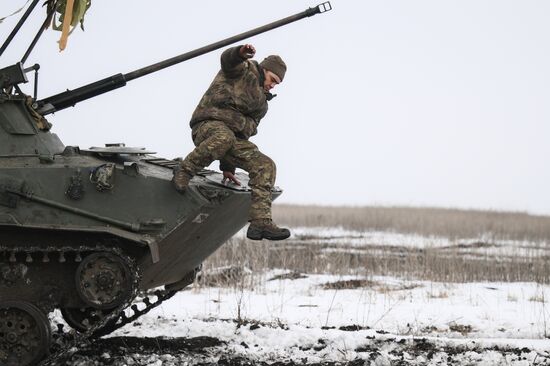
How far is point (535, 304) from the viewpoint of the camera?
11789 mm

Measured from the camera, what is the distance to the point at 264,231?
7887 millimetres

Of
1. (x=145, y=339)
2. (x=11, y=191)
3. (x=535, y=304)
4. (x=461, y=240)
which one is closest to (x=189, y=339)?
(x=145, y=339)

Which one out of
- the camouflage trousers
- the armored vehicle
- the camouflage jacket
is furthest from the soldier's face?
the armored vehicle

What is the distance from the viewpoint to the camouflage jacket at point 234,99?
820cm

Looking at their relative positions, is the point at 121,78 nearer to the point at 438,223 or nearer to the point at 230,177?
the point at 230,177

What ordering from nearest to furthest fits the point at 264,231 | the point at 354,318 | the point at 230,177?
the point at 264,231
the point at 230,177
the point at 354,318

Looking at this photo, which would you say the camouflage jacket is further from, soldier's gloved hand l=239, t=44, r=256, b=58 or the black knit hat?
soldier's gloved hand l=239, t=44, r=256, b=58

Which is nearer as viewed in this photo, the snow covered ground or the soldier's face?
the snow covered ground

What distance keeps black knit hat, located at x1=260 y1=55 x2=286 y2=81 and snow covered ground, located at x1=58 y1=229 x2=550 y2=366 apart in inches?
103

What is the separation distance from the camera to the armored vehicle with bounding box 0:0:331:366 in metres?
7.37

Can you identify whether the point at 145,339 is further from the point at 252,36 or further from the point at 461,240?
the point at 461,240

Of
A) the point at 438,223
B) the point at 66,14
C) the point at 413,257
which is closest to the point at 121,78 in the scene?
the point at 66,14

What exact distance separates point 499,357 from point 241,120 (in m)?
3.18

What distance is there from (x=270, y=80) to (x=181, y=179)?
4.84 ft
